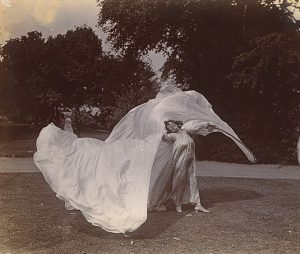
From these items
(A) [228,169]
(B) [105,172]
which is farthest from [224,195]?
(A) [228,169]

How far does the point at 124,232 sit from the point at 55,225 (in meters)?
1.46

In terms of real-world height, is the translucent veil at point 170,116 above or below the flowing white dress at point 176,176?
above

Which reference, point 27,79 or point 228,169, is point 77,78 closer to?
point 27,79

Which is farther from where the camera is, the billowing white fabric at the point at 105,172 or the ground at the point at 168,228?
the billowing white fabric at the point at 105,172

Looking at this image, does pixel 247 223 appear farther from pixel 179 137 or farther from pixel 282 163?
pixel 282 163

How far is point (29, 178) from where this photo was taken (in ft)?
44.7

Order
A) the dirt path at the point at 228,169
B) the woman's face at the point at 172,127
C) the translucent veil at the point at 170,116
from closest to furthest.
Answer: the woman's face at the point at 172,127 → the translucent veil at the point at 170,116 → the dirt path at the point at 228,169

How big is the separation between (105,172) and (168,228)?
1.27m

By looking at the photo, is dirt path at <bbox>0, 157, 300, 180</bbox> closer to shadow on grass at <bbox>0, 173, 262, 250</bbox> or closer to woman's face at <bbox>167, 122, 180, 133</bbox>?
shadow on grass at <bbox>0, 173, 262, 250</bbox>

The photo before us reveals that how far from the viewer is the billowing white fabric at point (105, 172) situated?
7.15 metres

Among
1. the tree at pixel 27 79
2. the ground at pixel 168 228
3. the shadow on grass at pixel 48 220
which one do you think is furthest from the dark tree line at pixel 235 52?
the ground at pixel 168 228

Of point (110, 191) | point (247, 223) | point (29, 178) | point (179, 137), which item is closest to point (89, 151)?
point (110, 191)

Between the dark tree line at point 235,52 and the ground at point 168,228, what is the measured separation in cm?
902

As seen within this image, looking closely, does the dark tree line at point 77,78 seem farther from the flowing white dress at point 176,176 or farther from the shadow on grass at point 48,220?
the flowing white dress at point 176,176
